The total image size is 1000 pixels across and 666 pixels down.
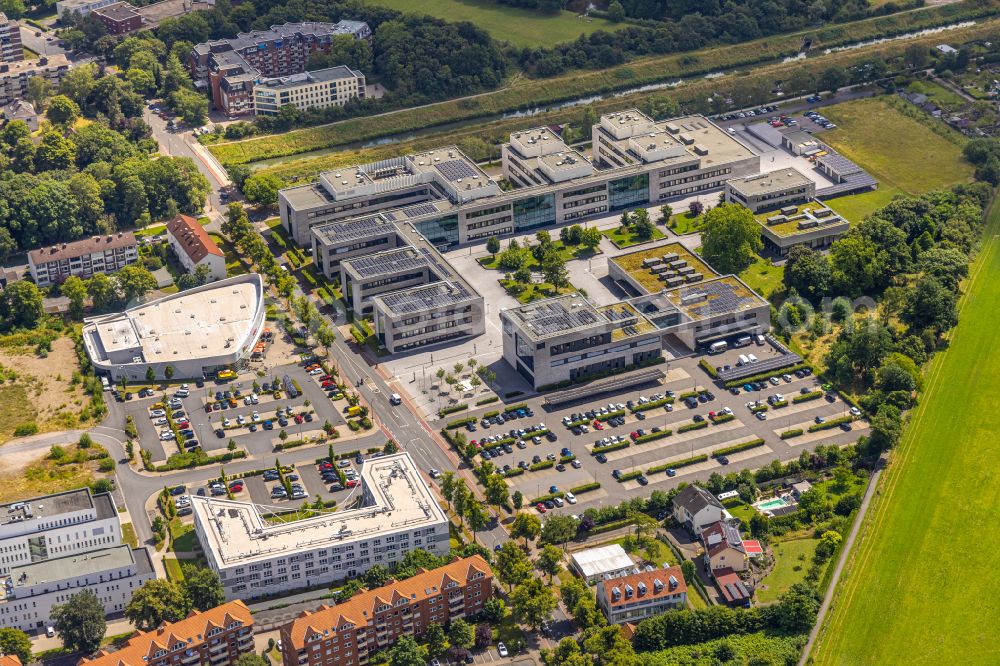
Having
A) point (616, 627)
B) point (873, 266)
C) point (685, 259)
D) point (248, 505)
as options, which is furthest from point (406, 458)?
point (873, 266)

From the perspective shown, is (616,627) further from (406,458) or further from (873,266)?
(873,266)

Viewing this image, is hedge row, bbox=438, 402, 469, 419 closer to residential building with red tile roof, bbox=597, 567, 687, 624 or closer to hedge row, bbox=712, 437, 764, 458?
hedge row, bbox=712, 437, 764, 458

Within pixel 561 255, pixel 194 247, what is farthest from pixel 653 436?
pixel 194 247

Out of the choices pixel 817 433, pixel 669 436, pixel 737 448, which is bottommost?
pixel 669 436

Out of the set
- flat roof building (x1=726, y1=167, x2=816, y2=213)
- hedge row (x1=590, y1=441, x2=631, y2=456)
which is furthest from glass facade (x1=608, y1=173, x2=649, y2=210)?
hedge row (x1=590, y1=441, x2=631, y2=456)

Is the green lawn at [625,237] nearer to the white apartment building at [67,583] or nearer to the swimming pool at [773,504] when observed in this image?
the swimming pool at [773,504]

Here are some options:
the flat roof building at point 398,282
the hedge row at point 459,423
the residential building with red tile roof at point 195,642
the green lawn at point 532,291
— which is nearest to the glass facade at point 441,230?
the flat roof building at point 398,282

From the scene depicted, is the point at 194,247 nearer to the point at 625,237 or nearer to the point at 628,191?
the point at 625,237
